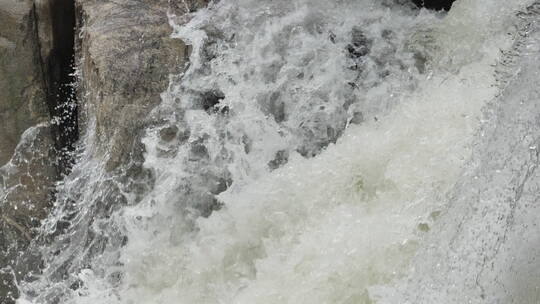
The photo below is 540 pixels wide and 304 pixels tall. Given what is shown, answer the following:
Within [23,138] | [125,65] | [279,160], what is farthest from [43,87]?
[279,160]

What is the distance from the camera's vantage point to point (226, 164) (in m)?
4.02

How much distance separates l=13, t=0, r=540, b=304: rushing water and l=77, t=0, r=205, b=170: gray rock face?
0.10m

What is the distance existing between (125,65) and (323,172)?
4.18 ft

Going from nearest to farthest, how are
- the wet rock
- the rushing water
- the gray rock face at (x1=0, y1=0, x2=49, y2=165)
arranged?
the rushing water
the wet rock
the gray rock face at (x1=0, y1=0, x2=49, y2=165)

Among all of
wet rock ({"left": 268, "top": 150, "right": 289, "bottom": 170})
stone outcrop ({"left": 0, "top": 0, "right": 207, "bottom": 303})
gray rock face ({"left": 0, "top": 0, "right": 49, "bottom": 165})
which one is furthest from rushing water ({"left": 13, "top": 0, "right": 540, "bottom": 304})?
gray rock face ({"left": 0, "top": 0, "right": 49, "bottom": 165})

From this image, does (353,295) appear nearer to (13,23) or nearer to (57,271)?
(57,271)

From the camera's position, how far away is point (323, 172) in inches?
139

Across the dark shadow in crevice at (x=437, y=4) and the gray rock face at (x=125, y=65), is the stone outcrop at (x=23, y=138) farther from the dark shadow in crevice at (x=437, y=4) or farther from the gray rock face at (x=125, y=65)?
the dark shadow in crevice at (x=437, y=4)

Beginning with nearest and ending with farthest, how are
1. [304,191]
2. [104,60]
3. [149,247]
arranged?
[304,191] → [149,247] → [104,60]

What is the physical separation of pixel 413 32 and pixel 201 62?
3.98ft

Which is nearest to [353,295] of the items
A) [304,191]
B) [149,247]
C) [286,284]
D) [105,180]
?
[286,284]

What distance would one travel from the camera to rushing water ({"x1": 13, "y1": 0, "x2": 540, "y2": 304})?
2646 mm

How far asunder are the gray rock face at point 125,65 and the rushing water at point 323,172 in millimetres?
95

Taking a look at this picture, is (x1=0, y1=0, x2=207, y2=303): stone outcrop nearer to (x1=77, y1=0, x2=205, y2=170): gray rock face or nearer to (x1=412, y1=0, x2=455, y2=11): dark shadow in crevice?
(x1=77, y1=0, x2=205, y2=170): gray rock face
